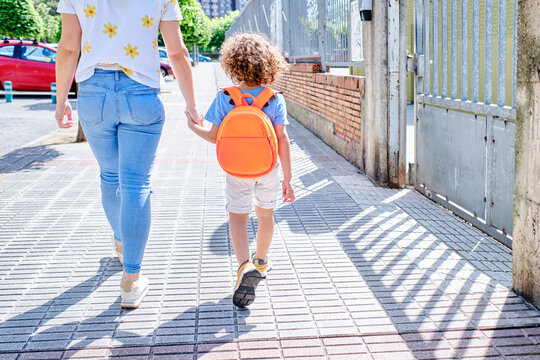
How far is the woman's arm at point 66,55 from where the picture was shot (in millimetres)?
3555

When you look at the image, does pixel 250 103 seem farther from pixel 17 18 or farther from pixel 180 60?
pixel 17 18

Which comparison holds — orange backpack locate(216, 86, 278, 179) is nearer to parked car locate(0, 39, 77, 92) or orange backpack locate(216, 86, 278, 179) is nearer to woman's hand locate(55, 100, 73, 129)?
woman's hand locate(55, 100, 73, 129)

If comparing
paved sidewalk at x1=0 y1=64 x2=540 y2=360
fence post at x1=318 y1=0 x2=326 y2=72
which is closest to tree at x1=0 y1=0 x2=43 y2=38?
fence post at x1=318 y1=0 x2=326 y2=72

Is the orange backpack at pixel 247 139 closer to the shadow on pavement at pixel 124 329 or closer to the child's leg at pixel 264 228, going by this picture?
the child's leg at pixel 264 228

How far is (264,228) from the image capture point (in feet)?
12.8

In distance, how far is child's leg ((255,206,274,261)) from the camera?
3.86 meters

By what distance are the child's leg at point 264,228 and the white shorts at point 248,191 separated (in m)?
0.05

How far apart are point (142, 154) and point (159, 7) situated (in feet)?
2.58

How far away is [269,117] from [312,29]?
8.21 meters

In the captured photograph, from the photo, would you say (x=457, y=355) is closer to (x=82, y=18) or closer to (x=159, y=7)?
(x=159, y=7)

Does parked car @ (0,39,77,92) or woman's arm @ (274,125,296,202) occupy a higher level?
parked car @ (0,39,77,92)

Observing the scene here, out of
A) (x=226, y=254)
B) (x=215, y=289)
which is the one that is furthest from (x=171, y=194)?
(x=215, y=289)

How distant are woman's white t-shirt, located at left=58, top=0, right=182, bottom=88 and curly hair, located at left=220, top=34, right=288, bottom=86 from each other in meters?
0.42

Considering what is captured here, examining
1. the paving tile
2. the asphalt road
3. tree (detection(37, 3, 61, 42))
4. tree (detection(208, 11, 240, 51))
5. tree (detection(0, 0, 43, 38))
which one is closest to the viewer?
the paving tile
